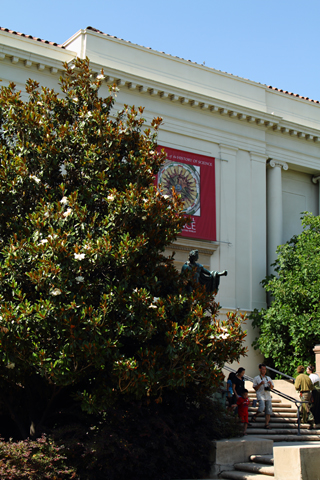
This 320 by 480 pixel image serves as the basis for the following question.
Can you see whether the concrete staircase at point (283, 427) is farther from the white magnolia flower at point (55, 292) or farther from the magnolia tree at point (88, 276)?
the white magnolia flower at point (55, 292)

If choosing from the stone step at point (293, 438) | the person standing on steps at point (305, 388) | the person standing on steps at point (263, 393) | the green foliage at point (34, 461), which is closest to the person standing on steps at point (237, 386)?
the person standing on steps at point (263, 393)

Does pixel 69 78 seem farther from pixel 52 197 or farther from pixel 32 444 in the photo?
pixel 32 444

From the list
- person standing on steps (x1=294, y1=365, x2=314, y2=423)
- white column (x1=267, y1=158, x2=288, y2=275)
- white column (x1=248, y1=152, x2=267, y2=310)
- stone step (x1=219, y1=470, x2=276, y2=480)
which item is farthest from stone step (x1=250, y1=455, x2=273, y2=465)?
white column (x1=267, y1=158, x2=288, y2=275)

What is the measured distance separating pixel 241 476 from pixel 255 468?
373mm

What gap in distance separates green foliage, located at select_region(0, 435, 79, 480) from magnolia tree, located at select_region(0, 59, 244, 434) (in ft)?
2.95

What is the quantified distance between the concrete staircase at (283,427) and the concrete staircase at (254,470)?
2428 millimetres

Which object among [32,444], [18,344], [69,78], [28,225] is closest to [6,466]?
[32,444]

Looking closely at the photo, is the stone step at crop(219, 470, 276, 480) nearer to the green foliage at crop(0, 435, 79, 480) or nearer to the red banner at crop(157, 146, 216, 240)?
the green foliage at crop(0, 435, 79, 480)

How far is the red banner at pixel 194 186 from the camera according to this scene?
23.7 metres

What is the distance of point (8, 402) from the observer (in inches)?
411

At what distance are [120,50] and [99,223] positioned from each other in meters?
15.7

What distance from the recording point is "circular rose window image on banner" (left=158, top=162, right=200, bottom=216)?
23.6 meters

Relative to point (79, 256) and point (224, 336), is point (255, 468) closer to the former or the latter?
point (224, 336)

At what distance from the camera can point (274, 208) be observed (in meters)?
26.9
